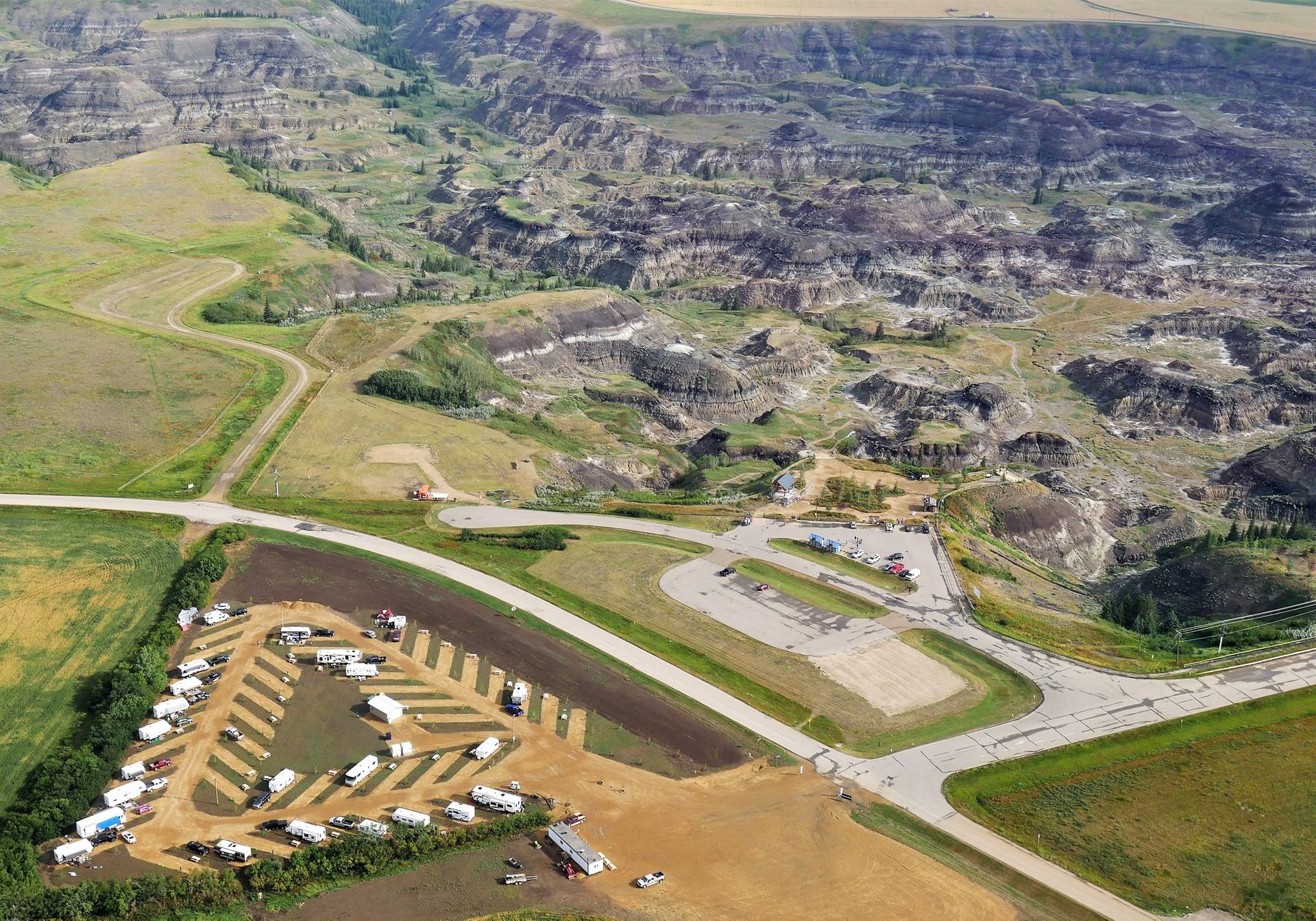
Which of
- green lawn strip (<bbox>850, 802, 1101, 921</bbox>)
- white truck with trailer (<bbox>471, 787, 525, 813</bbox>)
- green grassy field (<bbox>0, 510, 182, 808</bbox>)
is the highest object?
green lawn strip (<bbox>850, 802, 1101, 921</bbox>)

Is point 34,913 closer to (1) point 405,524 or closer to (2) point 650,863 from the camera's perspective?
(2) point 650,863

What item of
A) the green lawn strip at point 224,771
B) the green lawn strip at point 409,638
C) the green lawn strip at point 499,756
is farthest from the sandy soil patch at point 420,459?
the green lawn strip at point 224,771

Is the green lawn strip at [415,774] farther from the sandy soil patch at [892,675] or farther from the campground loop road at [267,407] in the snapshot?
the campground loop road at [267,407]

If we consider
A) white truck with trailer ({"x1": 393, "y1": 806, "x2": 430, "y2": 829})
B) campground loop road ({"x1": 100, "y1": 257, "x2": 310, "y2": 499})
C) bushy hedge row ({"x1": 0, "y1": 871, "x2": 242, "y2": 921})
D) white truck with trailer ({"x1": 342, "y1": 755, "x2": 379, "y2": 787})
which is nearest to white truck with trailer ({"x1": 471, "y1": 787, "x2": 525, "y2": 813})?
white truck with trailer ({"x1": 393, "y1": 806, "x2": 430, "y2": 829})

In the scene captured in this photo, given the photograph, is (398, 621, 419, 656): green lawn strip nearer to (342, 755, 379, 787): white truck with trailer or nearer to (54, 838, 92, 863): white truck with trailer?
(342, 755, 379, 787): white truck with trailer

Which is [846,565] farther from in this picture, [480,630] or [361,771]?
[361,771]

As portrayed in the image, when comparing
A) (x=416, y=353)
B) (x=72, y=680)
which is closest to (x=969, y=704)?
(x=72, y=680)
